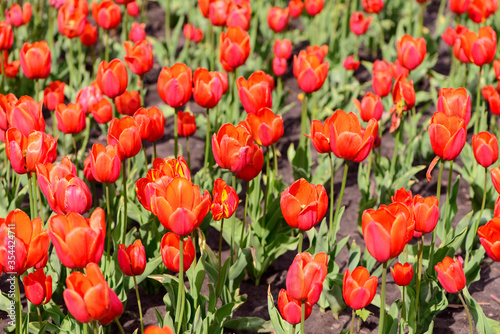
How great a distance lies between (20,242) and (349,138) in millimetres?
1125

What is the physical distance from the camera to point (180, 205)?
Answer: 1696mm

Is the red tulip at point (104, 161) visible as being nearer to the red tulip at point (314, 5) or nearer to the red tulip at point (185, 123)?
the red tulip at point (185, 123)

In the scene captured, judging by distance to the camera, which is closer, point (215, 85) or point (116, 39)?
point (215, 85)

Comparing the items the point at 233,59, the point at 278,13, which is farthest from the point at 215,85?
the point at 278,13

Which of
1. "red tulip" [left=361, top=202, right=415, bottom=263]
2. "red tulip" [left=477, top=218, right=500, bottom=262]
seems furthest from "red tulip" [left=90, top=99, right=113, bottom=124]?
"red tulip" [left=477, top=218, right=500, bottom=262]

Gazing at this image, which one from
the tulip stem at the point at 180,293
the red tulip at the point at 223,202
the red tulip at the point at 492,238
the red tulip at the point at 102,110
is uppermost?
the red tulip at the point at 492,238

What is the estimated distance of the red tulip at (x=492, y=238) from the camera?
1.82 metres

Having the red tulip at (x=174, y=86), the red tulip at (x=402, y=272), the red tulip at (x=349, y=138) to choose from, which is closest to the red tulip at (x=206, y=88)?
the red tulip at (x=174, y=86)

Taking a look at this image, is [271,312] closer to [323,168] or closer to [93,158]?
[93,158]

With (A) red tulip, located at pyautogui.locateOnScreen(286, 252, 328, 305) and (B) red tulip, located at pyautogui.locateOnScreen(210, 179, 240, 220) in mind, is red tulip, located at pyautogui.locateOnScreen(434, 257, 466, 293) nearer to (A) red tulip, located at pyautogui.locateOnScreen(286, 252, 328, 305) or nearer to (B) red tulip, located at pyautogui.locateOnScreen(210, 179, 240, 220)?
(A) red tulip, located at pyautogui.locateOnScreen(286, 252, 328, 305)

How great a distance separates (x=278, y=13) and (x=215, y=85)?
1.60 meters

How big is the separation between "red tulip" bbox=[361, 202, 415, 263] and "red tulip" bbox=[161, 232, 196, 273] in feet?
2.05

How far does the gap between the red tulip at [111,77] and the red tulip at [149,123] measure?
26cm

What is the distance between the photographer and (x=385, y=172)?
3.33m
